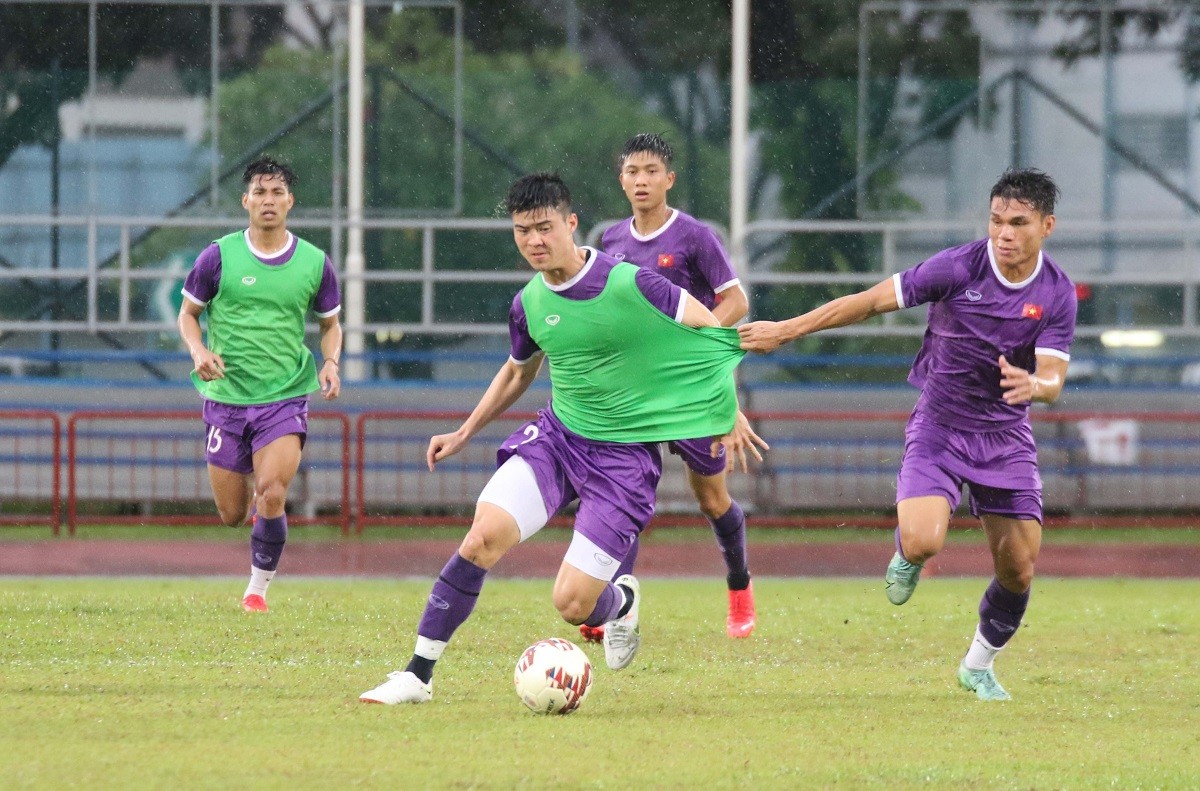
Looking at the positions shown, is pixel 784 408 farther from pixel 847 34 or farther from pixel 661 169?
pixel 661 169

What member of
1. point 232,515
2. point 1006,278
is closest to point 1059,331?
point 1006,278

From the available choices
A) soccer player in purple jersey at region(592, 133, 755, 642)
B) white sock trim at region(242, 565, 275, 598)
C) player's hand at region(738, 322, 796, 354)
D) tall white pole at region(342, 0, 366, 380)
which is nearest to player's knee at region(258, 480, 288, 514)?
white sock trim at region(242, 565, 275, 598)

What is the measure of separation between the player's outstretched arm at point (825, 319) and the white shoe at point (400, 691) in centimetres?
188

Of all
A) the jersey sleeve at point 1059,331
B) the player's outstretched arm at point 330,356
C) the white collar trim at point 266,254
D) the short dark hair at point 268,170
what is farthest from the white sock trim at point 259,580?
the jersey sleeve at point 1059,331

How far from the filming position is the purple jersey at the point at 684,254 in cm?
943

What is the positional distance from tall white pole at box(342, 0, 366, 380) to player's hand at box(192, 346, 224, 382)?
7554 mm

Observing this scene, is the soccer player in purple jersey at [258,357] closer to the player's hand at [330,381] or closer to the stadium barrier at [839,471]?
the player's hand at [330,381]

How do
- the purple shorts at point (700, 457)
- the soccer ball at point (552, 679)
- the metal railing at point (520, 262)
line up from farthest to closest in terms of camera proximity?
1. the metal railing at point (520, 262)
2. the purple shorts at point (700, 457)
3. the soccer ball at point (552, 679)

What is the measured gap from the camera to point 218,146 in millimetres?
18859

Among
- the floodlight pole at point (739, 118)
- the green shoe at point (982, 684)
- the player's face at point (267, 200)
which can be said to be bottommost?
the green shoe at point (982, 684)

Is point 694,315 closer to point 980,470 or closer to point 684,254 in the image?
point 980,470

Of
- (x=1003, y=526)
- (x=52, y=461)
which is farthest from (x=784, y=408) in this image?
(x=1003, y=526)

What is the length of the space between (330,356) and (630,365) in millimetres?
3502

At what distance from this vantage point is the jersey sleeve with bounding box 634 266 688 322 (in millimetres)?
7562
